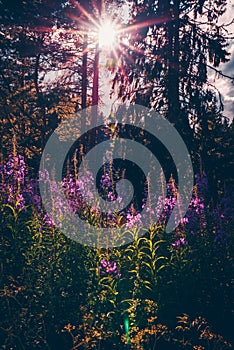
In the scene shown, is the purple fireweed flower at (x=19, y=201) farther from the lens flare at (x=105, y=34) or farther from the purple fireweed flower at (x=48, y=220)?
the lens flare at (x=105, y=34)

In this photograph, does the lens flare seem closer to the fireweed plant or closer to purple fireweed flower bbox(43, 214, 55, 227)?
the fireweed plant

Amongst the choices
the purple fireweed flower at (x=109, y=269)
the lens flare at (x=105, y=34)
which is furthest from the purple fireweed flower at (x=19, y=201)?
the lens flare at (x=105, y=34)

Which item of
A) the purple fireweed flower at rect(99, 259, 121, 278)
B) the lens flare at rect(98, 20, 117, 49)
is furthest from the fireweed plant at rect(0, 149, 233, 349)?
the lens flare at rect(98, 20, 117, 49)

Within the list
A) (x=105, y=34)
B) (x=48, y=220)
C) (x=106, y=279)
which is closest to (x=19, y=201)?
(x=48, y=220)

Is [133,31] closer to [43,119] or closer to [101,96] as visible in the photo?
[43,119]

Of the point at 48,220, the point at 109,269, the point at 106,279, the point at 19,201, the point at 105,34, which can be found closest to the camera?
the point at 109,269

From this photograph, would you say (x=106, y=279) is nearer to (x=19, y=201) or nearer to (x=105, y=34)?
(x=19, y=201)

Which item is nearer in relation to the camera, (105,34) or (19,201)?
(19,201)

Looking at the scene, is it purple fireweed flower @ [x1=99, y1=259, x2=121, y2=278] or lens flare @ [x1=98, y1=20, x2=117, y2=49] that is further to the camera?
lens flare @ [x1=98, y1=20, x2=117, y2=49]

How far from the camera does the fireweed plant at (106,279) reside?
4.85 metres

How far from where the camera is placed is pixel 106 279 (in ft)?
19.3

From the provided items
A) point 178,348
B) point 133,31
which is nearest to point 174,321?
point 178,348

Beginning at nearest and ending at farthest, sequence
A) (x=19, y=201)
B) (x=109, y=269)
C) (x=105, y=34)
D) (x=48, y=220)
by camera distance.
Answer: (x=109, y=269)
(x=48, y=220)
(x=19, y=201)
(x=105, y=34)

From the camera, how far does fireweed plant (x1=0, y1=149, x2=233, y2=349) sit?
485 centimetres
